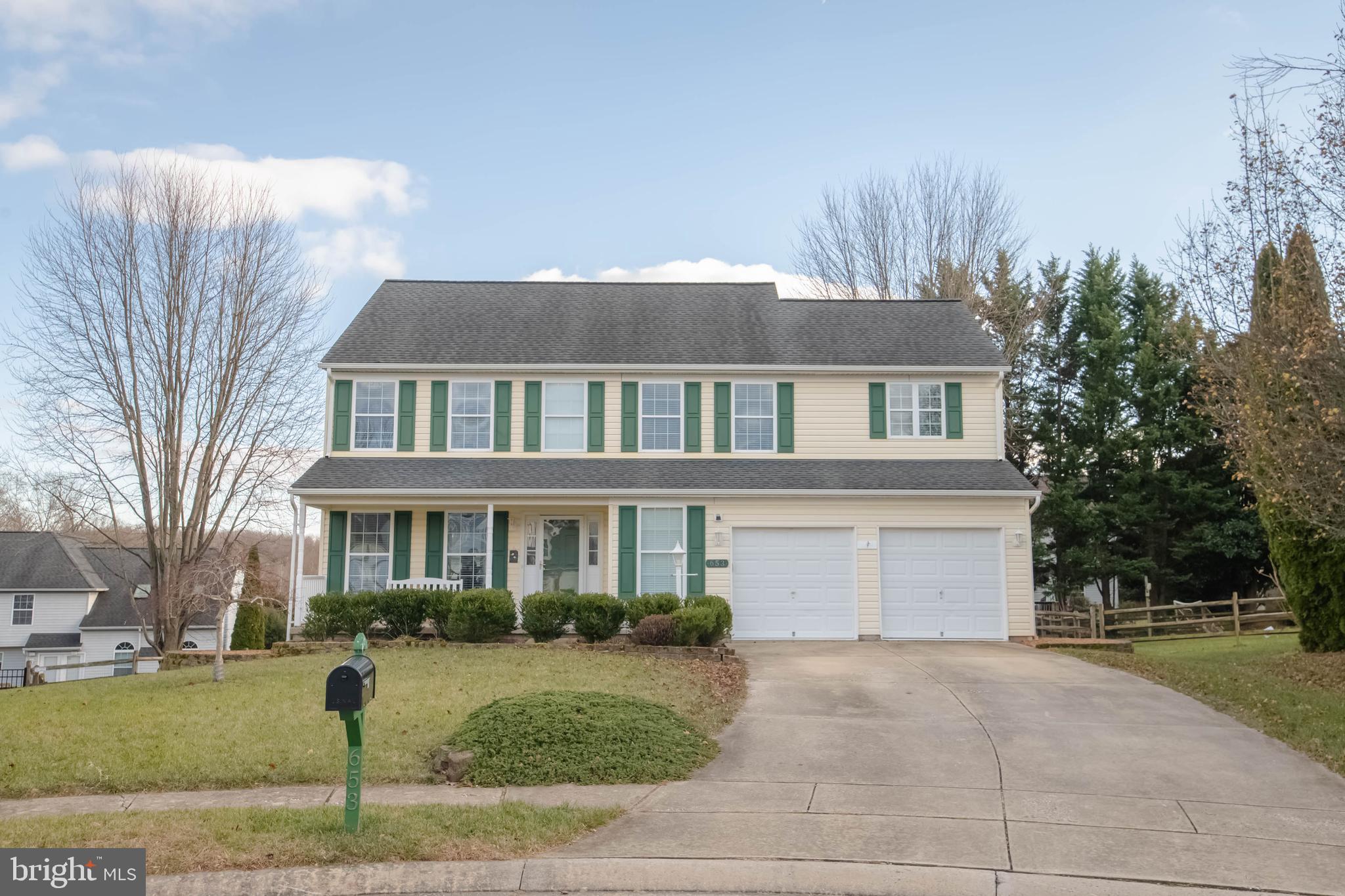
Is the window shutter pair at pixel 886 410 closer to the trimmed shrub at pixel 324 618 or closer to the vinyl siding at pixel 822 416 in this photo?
the vinyl siding at pixel 822 416

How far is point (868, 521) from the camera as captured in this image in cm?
1958

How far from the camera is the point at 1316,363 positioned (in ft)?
39.2

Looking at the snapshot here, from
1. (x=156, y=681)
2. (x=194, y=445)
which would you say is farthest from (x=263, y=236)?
(x=156, y=681)

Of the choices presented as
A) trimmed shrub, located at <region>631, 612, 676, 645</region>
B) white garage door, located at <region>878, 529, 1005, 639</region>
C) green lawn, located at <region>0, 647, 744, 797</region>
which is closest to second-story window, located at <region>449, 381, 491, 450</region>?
green lawn, located at <region>0, 647, 744, 797</region>

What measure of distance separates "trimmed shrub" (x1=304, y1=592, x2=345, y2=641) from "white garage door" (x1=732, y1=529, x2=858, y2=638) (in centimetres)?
731

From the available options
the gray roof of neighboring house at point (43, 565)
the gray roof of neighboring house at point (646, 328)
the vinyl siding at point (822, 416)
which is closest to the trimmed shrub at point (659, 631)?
the vinyl siding at point (822, 416)

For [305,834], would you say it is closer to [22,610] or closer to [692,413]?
[692,413]

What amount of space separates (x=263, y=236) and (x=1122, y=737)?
22.5 m

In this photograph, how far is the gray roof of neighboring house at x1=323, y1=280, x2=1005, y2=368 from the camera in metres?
21.2

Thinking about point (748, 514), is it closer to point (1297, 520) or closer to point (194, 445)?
point (1297, 520)

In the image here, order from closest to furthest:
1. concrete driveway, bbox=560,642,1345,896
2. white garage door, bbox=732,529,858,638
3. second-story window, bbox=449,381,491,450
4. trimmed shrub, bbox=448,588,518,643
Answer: concrete driveway, bbox=560,642,1345,896 → trimmed shrub, bbox=448,588,518,643 → white garage door, bbox=732,529,858,638 → second-story window, bbox=449,381,491,450

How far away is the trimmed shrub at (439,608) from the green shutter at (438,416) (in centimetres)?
378

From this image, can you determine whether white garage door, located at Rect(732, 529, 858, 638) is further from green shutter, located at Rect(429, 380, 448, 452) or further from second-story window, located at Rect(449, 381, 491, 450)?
green shutter, located at Rect(429, 380, 448, 452)

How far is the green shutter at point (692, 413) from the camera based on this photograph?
20.9m
